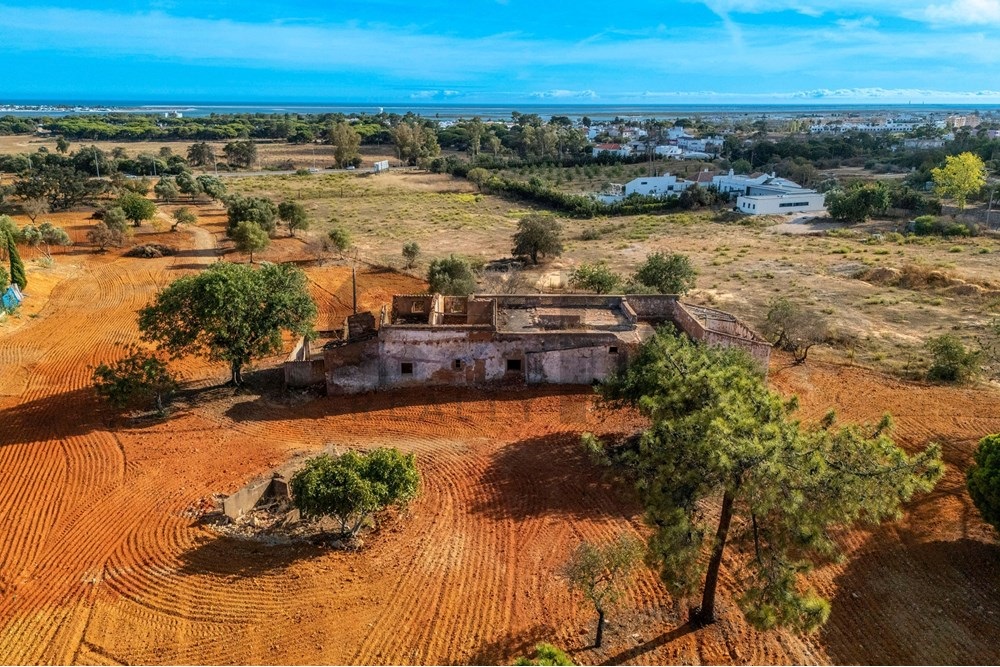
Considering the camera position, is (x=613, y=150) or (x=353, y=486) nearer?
(x=353, y=486)

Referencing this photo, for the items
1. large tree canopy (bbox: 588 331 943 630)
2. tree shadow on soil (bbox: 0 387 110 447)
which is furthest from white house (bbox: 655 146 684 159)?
large tree canopy (bbox: 588 331 943 630)

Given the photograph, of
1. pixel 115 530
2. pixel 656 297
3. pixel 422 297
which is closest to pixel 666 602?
pixel 115 530

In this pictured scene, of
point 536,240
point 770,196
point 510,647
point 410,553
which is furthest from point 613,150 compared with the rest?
point 510,647

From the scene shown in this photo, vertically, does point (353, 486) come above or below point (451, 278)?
below

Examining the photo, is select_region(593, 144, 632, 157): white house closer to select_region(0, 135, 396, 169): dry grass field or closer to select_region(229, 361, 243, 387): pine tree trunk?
select_region(0, 135, 396, 169): dry grass field

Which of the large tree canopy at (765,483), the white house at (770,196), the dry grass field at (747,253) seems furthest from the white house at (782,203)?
the large tree canopy at (765,483)

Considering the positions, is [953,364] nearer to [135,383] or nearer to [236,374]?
[236,374]
